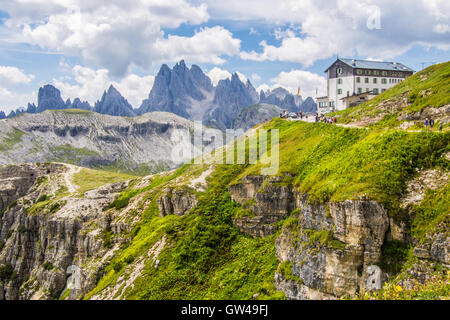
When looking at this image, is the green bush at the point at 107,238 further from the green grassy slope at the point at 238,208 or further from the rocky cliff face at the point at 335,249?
the rocky cliff face at the point at 335,249

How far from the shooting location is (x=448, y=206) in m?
30.4

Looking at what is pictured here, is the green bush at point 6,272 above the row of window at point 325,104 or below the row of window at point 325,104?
below

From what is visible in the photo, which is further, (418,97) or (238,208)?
(238,208)

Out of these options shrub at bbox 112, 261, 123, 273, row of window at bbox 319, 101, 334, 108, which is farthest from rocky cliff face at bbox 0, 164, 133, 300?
row of window at bbox 319, 101, 334, 108

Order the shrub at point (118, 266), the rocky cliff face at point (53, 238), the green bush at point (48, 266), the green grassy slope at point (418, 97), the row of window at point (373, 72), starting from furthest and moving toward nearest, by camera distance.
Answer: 1. the green bush at point (48, 266)
2. the row of window at point (373, 72)
3. the rocky cliff face at point (53, 238)
4. the shrub at point (118, 266)
5. the green grassy slope at point (418, 97)

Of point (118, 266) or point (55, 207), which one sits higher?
point (55, 207)

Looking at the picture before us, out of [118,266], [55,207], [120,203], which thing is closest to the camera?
[118,266]

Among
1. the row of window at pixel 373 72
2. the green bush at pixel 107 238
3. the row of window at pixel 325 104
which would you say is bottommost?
the green bush at pixel 107 238

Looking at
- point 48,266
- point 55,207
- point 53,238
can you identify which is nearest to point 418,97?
point 53,238

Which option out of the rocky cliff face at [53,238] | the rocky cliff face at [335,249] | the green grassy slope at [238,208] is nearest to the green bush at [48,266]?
the rocky cliff face at [53,238]

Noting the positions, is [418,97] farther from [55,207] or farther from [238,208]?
[55,207]

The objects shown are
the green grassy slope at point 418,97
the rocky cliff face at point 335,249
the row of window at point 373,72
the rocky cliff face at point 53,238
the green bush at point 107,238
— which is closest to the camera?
the rocky cliff face at point 335,249
